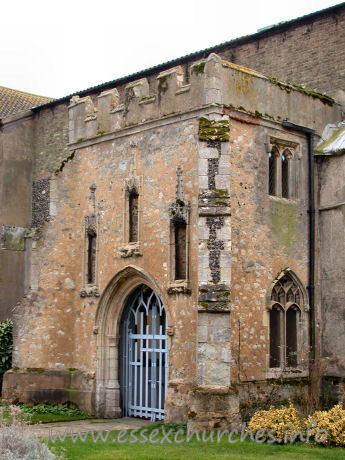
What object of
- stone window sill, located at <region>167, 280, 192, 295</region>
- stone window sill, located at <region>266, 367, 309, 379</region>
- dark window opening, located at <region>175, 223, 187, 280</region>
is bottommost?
stone window sill, located at <region>266, 367, 309, 379</region>

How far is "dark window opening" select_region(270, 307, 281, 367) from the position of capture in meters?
16.5

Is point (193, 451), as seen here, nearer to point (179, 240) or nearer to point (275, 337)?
point (275, 337)

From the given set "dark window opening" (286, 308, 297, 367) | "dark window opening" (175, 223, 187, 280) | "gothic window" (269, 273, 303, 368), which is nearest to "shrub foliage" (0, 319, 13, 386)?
"dark window opening" (175, 223, 187, 280)

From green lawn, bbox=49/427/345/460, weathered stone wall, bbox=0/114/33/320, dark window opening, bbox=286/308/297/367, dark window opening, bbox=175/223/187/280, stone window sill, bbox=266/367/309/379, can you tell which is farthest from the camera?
weathered stone wall, bbox=0/114/33/320

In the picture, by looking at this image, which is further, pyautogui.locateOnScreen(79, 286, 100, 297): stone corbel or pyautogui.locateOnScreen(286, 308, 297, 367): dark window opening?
pyautogui.locateOnScreen(79, 286, 100, 297): stone corbel

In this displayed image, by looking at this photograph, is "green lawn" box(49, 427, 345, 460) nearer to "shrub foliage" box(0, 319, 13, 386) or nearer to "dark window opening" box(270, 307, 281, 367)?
"dark window opening" box(270, 307, 281, 367)

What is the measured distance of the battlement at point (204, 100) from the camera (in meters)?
16.0

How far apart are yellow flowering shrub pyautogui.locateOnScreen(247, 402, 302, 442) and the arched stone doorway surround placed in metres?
4.42

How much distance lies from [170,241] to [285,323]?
3.32 m

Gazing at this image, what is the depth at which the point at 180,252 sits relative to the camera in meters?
16.1

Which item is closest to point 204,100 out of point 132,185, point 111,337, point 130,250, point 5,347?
point 132,185

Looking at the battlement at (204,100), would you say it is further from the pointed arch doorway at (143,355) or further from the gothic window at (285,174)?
the pointed arch doorway at (143,355)

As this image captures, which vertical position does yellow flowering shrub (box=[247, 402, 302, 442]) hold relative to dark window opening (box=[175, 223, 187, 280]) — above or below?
below

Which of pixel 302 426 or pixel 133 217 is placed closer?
pixel 302 426
